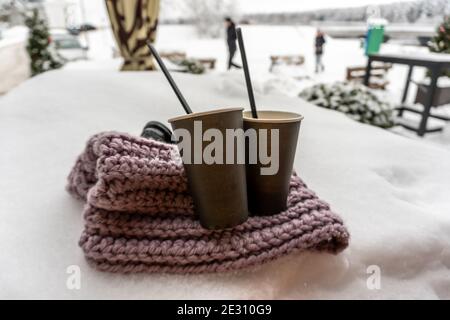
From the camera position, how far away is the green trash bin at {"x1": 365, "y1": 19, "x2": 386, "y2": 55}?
1.31 meters

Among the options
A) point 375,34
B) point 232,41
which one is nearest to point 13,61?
point 375,34

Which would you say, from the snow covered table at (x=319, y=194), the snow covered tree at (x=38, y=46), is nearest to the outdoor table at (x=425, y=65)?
the snow covered table at (x=319, y=194)

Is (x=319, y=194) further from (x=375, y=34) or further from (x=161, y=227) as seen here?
(x=375, y=34)

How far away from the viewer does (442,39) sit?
1456 millimetres

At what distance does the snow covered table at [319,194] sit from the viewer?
38 centimetres

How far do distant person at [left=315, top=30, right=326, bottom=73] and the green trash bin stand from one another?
0.29m

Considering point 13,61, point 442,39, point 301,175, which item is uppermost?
point 442,39

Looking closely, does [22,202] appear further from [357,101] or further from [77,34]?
[77,34]

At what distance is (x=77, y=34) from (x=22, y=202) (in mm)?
5068

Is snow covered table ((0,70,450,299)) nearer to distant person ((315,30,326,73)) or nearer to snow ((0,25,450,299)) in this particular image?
snow ((0,25,450,299))

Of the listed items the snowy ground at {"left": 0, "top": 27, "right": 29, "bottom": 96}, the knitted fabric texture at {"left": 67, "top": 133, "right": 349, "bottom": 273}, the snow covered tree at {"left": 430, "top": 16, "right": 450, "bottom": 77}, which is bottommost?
the snowy ground at {"left": 0, "top": 27, "right": 29, "bottom": 96}

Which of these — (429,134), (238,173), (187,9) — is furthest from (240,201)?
(187,9)

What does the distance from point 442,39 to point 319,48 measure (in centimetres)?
88

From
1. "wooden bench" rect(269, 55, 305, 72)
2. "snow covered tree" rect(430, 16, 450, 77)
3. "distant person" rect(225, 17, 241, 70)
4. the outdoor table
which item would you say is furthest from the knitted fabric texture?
"wooden bench" rect(269, 55, 305, 72)
